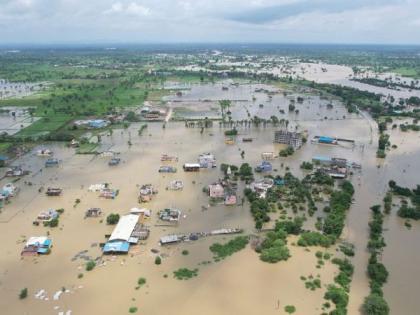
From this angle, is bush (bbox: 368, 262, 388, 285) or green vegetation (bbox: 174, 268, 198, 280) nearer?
bush (bbox: 368, 262, 388, 285)

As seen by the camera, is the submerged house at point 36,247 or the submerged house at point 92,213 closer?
the submerged house at point 36,247

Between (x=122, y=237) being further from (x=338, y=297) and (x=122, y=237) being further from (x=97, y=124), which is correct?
(x=97, y=124)

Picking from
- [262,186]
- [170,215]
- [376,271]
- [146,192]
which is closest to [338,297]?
[376,271]

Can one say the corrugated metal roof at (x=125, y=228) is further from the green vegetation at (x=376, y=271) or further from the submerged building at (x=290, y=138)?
the submerged building at (x=290, y=138)

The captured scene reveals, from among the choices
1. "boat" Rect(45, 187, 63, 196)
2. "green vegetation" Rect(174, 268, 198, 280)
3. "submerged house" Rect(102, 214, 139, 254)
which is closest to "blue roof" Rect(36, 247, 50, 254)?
"submerged house" Rect(102, 214, 139, 254)

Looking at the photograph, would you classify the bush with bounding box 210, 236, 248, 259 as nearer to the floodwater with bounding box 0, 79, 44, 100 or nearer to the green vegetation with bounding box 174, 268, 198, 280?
the green vegetation with bounding box 174, 268, 198, 280

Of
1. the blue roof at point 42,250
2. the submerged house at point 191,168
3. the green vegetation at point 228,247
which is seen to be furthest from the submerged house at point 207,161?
the blue roof at point 42,250
